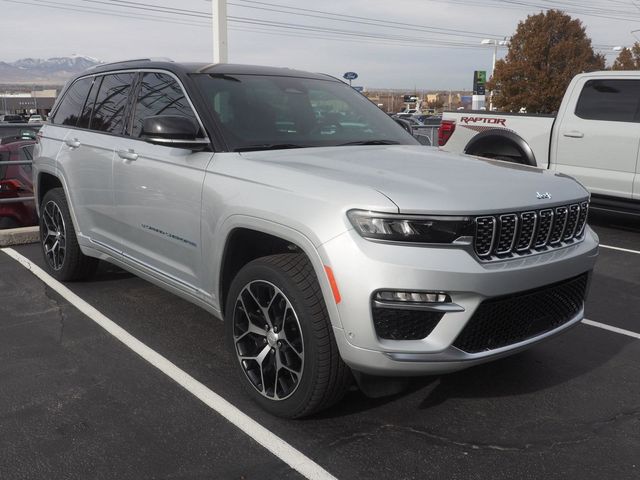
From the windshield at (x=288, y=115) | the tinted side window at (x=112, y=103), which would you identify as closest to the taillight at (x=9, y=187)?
the tinted side window at (x=112, y=103)

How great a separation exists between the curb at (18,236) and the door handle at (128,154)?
11.5 ft

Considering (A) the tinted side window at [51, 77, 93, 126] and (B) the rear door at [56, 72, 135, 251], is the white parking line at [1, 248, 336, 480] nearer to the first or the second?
(B) the rear door at [56, 72, 135, 251]

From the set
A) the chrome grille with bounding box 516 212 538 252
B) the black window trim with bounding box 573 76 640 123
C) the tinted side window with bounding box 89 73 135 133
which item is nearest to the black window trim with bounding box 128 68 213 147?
the tinted side window with bounding box 89 73 135 133

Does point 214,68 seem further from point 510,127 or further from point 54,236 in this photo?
point 510,127

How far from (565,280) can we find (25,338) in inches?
139

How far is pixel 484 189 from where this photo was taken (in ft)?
10.0

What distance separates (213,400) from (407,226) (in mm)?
1522

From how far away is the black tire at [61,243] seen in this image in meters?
5.45

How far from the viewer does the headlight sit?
2797 mm

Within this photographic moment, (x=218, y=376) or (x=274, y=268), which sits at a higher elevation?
(x=274, y=268)

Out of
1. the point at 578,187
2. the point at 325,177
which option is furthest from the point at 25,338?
the point at 578,187

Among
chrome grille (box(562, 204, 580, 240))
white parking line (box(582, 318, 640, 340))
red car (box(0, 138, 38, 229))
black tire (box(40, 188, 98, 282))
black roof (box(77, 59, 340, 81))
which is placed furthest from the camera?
red car (box(0, 138, 38, 229))

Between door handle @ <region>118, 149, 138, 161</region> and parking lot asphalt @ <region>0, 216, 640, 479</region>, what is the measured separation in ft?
4.02

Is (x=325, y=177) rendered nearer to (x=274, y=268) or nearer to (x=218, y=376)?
(x=274, y=268)
